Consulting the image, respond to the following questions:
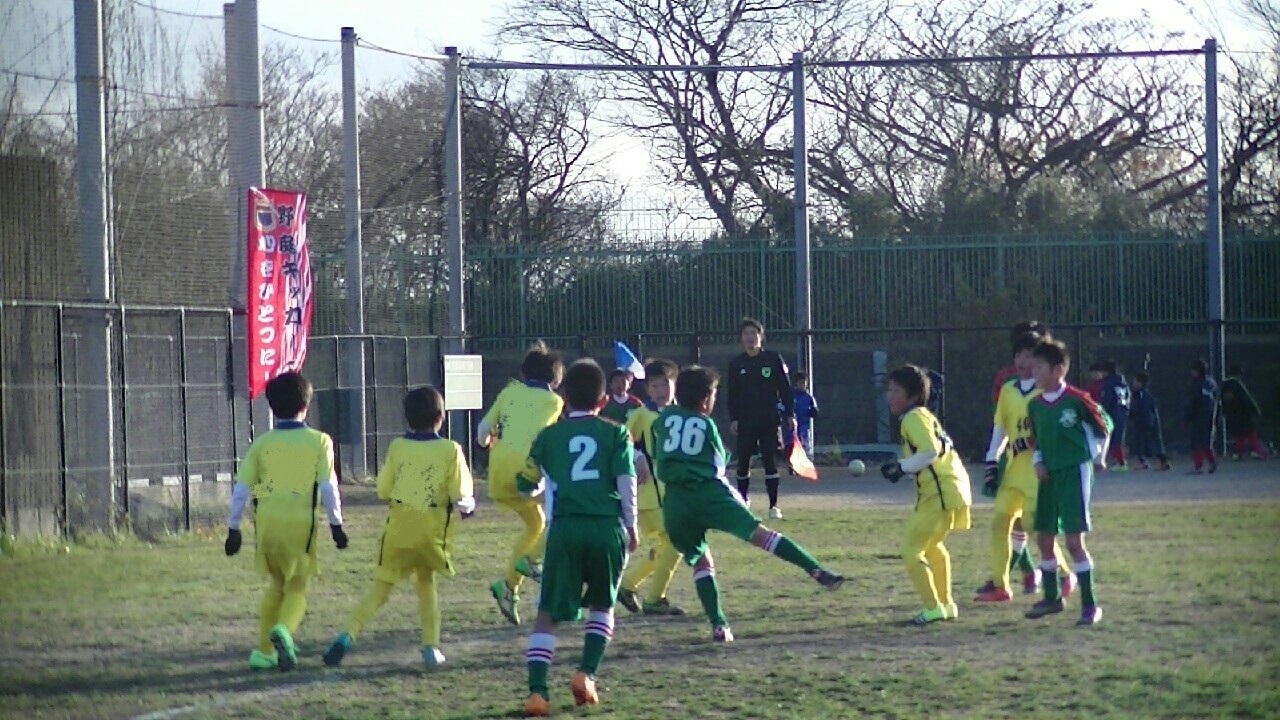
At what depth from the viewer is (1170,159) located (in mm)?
30625

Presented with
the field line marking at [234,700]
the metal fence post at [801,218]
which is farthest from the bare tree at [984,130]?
the field line marking at [234,700]

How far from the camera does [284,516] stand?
8.22 metres

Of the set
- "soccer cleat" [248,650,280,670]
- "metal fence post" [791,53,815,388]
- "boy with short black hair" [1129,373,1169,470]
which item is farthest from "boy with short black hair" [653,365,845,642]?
"boy with short black hair" [1129,373,1169,470]

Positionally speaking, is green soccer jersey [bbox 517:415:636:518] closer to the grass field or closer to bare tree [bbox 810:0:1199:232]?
the grass field

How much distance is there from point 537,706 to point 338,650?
1.72m

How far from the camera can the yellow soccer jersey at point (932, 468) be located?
930 cm

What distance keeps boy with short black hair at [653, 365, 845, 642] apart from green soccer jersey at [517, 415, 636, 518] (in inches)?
48.4

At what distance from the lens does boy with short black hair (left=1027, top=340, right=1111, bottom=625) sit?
9.23 meters

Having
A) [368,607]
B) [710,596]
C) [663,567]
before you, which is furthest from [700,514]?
[368,607]

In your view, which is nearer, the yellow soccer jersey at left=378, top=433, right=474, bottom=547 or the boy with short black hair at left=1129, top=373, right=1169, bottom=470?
the yellow soccer jersey at left=378, top=433, right=474, bottom=547

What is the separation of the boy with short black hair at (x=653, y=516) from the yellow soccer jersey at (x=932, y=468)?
59.8 inches

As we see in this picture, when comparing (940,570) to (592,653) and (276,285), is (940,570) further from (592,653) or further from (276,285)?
(276,285)

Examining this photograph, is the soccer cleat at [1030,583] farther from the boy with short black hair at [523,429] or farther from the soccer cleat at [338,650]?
the soccer cleat at [338,650]

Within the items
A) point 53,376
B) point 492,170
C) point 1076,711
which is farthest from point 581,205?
point 1076,711
